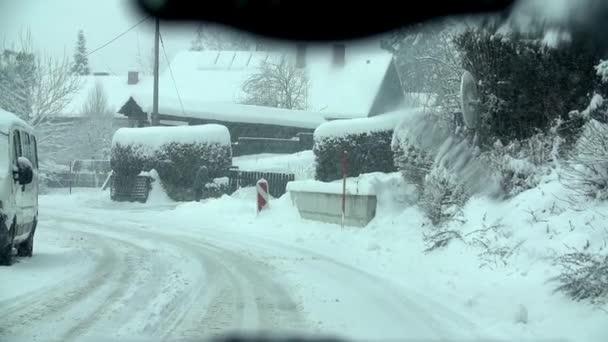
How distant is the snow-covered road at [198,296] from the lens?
7195 mm

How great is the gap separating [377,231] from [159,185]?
1375 centimetres

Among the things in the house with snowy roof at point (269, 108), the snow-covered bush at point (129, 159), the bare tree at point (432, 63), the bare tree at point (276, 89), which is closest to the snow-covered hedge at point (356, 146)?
the bare tree at point (432, 63)

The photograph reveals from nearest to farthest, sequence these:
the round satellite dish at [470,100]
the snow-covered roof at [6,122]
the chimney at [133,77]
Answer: the snow-covered roof at [6,122]
the round satellite dish at [470,100]
the chimney at [133,77]

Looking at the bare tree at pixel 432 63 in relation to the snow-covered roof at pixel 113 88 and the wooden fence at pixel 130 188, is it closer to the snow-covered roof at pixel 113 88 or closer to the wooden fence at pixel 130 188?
the wooden fence at pixel 130 188

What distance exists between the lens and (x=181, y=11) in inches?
339

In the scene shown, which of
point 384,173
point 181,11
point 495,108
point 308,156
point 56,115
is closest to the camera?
point 181,11

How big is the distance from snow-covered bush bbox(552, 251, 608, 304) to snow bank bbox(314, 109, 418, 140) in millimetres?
9967

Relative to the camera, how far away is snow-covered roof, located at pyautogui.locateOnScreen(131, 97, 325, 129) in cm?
3347

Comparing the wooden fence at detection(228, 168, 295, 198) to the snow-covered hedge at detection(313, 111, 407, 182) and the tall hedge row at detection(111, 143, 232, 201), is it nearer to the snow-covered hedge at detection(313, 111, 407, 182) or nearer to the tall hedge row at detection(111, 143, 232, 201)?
the tall hedge row at detection(111, 143, 232, 201)

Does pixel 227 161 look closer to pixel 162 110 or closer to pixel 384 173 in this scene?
pixel 162 110

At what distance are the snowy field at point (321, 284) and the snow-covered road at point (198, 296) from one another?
0.8 inches

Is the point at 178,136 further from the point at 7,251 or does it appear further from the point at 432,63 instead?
the point at 7,251

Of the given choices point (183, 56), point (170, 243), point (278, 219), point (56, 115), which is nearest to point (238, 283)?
point (170, 243)

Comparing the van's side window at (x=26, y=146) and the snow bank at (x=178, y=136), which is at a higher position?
the snow bank at (x=178, y=136)
